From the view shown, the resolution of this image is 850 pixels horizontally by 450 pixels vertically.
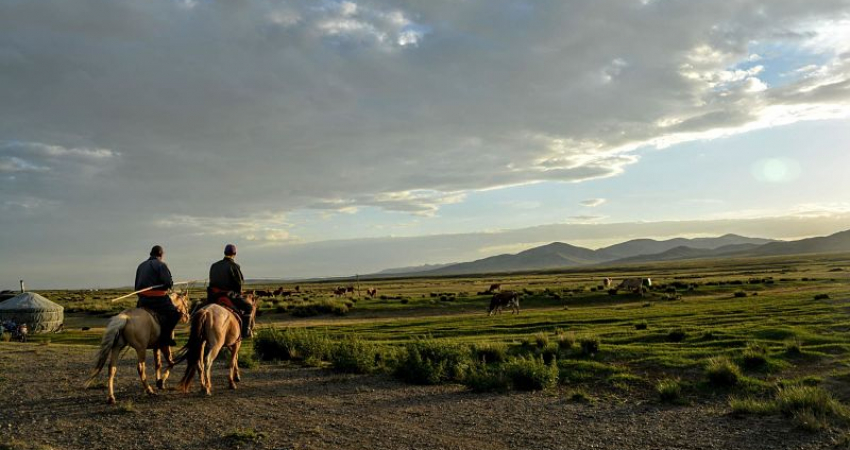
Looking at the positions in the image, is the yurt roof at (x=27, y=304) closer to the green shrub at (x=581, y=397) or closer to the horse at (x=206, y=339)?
the horse at (x=206, y=339)

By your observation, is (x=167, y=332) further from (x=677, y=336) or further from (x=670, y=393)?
(x=677, y=336)

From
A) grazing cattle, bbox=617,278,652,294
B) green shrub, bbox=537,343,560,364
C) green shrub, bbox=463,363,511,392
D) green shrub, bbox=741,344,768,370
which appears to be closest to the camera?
green shrub, bbox=463,363,511,392

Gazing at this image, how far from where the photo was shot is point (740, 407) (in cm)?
1016

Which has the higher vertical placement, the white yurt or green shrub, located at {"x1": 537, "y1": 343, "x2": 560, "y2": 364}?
the white yurt

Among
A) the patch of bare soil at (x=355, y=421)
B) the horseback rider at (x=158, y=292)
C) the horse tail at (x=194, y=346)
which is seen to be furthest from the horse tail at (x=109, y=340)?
the horse tail at (x=194, y=346)

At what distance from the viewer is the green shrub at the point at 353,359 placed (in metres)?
14.8

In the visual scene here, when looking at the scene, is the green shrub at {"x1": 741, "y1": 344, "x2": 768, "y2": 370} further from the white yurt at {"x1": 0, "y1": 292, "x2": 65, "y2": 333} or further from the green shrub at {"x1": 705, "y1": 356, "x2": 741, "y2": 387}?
the white yurt at {"x1": 0, "y1": 292, "x2": 65, "y2": 333}

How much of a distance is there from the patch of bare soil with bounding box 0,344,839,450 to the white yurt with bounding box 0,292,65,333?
27.1 metres

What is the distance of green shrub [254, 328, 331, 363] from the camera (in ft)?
55.9

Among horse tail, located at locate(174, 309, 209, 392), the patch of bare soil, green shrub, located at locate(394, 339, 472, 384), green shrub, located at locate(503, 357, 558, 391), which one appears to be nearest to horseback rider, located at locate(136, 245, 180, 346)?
horse tail, located at locate(174, 309, 209, 392)

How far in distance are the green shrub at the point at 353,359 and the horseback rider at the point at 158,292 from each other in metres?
4.54

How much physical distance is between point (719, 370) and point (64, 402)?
45.6ft

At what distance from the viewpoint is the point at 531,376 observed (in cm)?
1286

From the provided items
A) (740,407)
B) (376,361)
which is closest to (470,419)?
(740,407)
